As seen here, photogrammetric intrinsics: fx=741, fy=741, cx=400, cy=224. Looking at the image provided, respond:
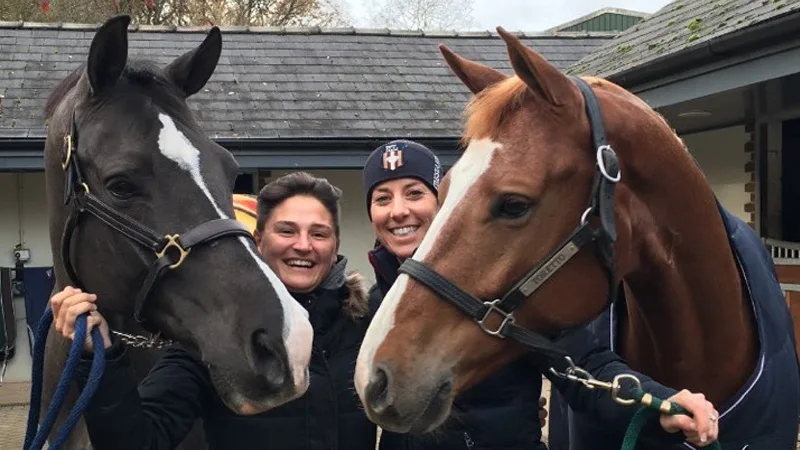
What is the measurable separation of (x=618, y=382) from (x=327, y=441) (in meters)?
0.84

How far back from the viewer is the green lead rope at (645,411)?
176 centimetres

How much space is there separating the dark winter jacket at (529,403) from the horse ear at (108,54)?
4.55 ft

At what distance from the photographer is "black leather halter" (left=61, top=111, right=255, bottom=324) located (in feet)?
6.25

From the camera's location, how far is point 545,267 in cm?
171

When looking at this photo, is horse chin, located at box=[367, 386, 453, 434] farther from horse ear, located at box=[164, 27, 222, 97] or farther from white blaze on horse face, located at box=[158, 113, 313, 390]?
horse ear, located at box=[164, 27, 222, 97]

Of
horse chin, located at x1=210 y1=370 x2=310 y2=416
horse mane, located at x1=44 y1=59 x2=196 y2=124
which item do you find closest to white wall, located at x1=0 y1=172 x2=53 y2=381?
horse mane, located at x1=44 y1=59 x2=196 y2=124

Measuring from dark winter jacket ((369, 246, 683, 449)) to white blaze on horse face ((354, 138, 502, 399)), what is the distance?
50 centimetres

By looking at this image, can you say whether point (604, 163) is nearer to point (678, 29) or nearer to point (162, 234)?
point (162, 234)

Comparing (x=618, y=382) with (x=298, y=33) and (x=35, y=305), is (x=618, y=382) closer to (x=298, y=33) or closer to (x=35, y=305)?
(x=35, y=305)

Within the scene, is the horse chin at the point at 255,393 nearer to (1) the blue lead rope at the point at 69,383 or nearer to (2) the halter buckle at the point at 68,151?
(1) the blue lead rope at the point at 69,383

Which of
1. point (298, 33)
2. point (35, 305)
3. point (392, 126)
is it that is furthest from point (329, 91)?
Result: point (35, 305)

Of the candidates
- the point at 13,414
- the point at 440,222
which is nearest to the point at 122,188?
the point at 440,222

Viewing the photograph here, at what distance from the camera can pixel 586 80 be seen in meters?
1.97

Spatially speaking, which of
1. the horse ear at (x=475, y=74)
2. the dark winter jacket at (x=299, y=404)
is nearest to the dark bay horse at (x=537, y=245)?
the horse ear at (x=475, y=74)
